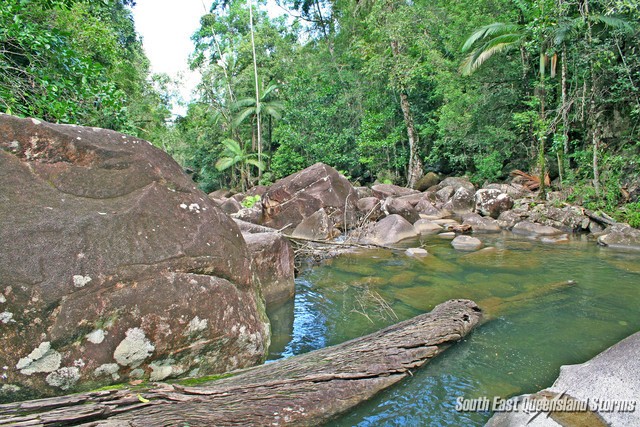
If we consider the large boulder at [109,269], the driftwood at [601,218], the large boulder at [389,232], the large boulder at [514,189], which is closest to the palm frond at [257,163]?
the large boulder at [514,189]

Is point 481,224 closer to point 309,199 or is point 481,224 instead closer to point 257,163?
point 309,199

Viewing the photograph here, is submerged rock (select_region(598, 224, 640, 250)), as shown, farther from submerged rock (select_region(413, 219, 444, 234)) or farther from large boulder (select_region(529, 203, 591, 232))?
submerged rock (select_region(413, 219, 444, 234))

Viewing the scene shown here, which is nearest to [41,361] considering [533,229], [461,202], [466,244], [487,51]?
[466,244]

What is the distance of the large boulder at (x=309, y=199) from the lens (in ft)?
37.9

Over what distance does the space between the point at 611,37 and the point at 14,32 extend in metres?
12.8

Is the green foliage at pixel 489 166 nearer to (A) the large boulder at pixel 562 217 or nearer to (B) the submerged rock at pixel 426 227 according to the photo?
(A) the large boulder at pixel 562 217

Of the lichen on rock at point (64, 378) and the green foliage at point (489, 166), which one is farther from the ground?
the green foliage at point (489, 166)

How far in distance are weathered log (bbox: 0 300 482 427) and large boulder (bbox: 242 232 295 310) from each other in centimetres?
186

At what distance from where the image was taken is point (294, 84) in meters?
21.9

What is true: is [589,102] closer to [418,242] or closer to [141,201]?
[418,242]

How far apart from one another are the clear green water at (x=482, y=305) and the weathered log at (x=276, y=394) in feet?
0.48

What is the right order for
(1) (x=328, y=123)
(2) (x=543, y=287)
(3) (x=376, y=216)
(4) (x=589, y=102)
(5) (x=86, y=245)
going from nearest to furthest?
(5) (x=86, y=245) → (2) (x=543, y=287) → (4) (x=589, y=102) → (3) (x=376, y=216) → (1) (x=328, y=123)

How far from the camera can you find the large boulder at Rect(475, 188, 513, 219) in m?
12.6

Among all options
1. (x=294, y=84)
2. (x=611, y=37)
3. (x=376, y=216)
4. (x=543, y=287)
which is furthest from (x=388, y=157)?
(x=543, y=287)
